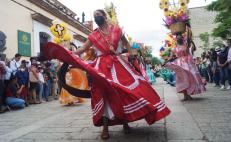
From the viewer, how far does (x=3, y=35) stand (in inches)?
540

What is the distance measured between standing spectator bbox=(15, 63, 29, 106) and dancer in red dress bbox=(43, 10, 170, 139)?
6421 mm

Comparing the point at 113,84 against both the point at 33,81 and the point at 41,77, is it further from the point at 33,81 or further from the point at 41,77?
the point at 41,77

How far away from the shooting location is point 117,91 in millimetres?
4492

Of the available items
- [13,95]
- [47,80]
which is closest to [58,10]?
[47,80]

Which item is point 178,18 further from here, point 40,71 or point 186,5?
point 40,71

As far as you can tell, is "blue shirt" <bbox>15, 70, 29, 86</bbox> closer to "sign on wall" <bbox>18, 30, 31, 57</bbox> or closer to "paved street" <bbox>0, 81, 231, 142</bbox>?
"paved street" <bbox>0, 81, 231, 142</bbox>

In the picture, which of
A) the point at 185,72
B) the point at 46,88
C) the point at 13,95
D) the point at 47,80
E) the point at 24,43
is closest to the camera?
the point at 185,72

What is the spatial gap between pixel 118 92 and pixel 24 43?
1242 centimetres

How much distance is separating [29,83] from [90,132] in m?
6.87

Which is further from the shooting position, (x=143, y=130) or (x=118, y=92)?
(x=143, y=130)

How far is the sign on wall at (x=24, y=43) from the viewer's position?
612 inches

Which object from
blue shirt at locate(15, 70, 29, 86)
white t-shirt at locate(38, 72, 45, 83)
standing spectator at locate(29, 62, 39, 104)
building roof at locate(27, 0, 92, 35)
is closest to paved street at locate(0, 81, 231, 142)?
blue shirt at locate(15, 70, 29, 86)

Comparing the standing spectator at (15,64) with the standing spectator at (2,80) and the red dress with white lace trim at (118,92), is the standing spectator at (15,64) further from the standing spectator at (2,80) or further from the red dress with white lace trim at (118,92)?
the red dress with white lace trim at (118,92)

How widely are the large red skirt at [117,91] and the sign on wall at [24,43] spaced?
11.2 meters
